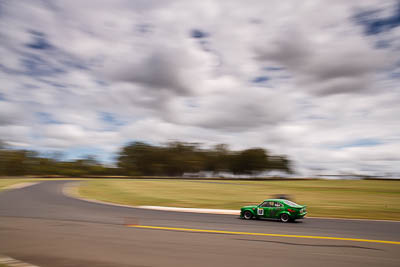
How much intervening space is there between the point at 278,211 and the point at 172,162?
99.0 metres

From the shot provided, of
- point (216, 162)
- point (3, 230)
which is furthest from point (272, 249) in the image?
point (216, 162)

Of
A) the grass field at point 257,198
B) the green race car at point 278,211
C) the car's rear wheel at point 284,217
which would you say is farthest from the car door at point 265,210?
the grass field at point 257,198

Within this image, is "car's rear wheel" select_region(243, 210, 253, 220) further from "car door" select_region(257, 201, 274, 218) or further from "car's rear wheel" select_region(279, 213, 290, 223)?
"car's rear wheel" select_region(279, 213, 290, 223)

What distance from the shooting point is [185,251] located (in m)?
7.77

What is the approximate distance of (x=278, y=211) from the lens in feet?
45.1

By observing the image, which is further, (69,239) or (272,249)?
(69,239)

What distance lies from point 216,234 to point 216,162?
108 meters

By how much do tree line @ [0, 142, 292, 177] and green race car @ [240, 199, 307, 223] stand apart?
316 ft

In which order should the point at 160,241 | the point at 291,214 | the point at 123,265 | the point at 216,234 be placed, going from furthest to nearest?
the point at 291,214 → the point at 216,234 → the point at 160,241 → the point at 123,265

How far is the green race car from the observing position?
1338cm

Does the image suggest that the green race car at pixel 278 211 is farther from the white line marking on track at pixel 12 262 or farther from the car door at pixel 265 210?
the white line marking on track at pixel 12 262

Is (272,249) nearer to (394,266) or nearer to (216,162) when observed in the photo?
(394,266)

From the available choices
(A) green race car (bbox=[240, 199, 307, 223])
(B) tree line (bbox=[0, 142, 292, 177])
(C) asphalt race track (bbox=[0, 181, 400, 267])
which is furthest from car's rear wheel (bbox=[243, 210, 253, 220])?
(B) tree line (bbox=[0, 142, 292, 177])

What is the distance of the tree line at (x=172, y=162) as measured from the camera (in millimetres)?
110500
